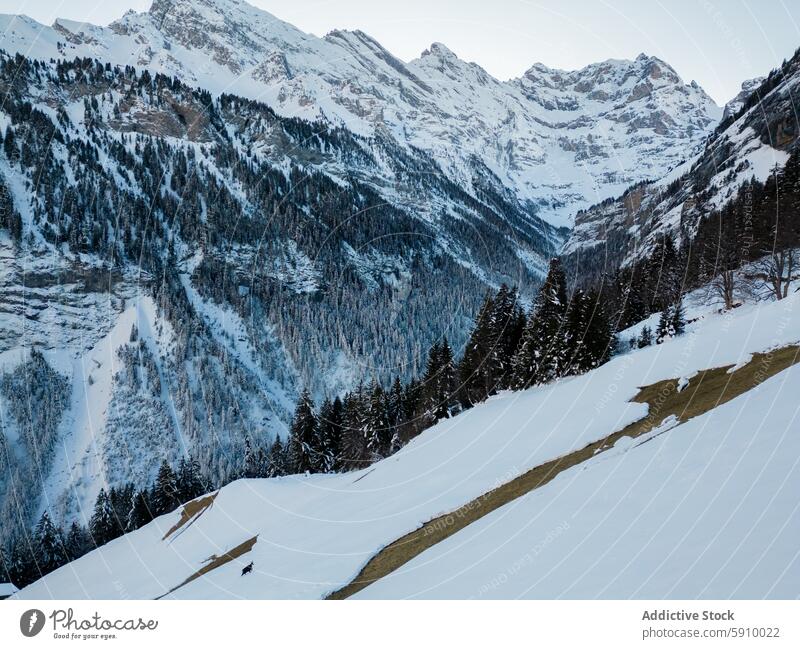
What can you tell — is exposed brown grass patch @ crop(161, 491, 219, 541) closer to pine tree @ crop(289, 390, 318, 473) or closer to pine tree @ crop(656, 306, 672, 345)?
pine tree @ crop(289, 390, 318, 473)

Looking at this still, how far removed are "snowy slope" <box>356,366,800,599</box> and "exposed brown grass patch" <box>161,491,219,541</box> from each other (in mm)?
36988

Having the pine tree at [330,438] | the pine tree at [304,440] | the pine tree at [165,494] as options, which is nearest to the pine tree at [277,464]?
the pine tree at [304,440]

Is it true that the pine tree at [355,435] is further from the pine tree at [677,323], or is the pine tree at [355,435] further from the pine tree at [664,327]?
the pine tree at [677,323]

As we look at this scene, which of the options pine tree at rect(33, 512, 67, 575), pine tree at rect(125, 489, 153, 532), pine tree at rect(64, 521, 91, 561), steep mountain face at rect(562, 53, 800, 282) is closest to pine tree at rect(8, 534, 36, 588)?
pine tree at rect(33, 512, 67, 575)

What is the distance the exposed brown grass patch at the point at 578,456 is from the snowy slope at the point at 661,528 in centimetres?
207

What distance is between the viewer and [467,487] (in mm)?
25375

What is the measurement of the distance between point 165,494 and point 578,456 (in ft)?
201

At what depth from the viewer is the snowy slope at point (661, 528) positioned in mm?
8656

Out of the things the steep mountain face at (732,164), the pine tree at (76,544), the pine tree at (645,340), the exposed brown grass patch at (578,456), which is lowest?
the pine tree at (76,544)

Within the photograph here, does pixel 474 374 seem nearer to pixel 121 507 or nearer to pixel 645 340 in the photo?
pixel 645 340

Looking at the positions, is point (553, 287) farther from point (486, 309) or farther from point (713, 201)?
point (713, 201)

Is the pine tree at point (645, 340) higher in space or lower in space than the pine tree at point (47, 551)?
higher

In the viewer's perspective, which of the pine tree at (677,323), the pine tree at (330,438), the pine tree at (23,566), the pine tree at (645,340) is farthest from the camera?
the pine tree at (23,566)
